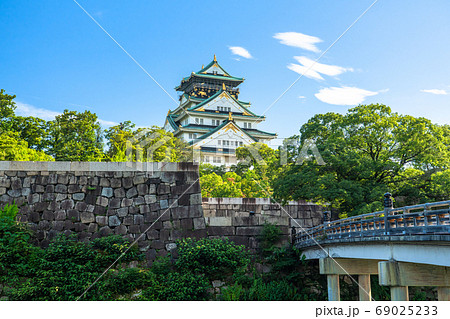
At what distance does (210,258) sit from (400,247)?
612 centimetres

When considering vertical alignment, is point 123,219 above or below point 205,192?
below

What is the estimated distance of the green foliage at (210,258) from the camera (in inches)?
528

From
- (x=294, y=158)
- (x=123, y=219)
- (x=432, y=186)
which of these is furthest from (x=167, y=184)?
(x=432, y=186)

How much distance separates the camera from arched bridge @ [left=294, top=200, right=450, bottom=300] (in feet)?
26.9

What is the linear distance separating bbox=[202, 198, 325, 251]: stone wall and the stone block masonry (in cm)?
54

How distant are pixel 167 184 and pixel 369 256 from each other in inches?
268

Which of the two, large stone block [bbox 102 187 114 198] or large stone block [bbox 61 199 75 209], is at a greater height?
large stone block [bbox 102 187 114 198]

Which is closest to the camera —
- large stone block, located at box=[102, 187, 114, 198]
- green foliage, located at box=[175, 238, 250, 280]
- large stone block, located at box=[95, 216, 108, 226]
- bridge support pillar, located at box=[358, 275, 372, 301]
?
bridge support pillar, located at box=[358, 275, 372, 301]

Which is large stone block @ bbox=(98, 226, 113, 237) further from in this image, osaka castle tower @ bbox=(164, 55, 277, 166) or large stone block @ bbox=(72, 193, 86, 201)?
osaka castle tower @ bbox=(164, 55, 277, 166)

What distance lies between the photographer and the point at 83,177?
14211mm

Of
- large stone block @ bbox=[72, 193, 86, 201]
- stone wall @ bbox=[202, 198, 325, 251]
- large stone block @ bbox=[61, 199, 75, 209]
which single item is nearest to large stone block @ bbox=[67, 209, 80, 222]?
large stone block @ bbox=[61, 199, 75, 209]

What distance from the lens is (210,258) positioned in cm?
1358

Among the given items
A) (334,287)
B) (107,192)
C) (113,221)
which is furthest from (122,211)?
(334,287)

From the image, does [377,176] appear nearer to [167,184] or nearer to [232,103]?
[167,184]
